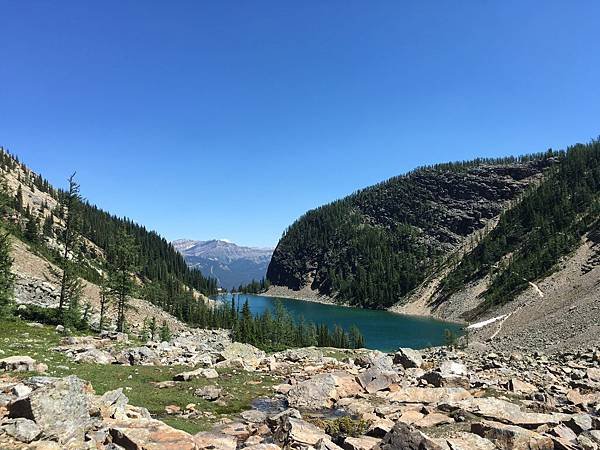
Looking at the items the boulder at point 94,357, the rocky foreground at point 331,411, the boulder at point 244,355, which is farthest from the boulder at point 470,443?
the boulder at point 94,357

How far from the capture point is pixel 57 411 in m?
13.3

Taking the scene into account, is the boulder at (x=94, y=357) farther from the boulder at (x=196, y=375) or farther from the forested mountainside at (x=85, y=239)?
the forested mountainside at (x=85, y=239)

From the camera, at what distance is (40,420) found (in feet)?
42.4

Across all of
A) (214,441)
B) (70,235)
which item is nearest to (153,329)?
(70,235)

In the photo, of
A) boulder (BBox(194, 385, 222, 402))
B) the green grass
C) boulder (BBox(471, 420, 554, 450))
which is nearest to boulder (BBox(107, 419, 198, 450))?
the green grass

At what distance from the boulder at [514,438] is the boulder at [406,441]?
319cm

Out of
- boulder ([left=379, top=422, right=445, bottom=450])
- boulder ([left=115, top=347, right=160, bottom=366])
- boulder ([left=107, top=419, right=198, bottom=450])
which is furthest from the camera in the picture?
boulder ([left=115, top=347, right=160, bottom=366])

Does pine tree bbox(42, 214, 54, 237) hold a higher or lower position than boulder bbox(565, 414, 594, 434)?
higher

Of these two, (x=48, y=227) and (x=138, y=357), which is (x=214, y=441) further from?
(x=48, y=227)

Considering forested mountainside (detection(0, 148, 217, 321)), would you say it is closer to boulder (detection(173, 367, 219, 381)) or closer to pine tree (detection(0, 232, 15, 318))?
pine tree (detection(0, 232, 15, 318))

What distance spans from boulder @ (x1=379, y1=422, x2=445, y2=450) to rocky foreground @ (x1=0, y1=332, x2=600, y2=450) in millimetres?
36

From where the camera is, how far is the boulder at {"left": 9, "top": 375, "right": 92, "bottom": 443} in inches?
509

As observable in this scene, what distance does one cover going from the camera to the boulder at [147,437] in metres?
13.0

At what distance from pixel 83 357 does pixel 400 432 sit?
24.6 m
